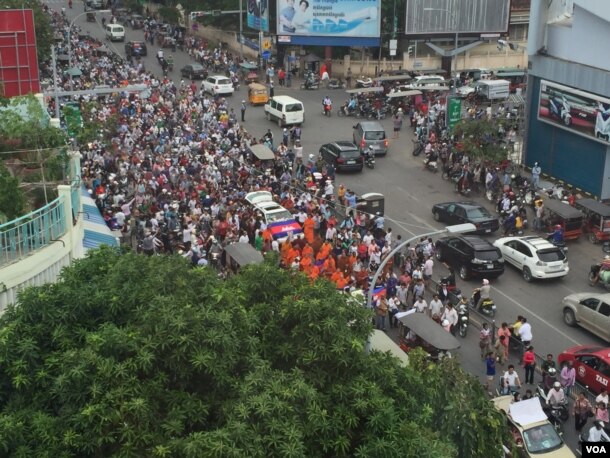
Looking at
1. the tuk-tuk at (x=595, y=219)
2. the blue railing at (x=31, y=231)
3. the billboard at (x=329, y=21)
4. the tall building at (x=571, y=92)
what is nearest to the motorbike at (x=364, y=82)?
the billboard at (x=329, y=21)

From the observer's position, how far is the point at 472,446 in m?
13.9

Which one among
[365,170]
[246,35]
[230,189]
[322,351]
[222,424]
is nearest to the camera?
[222,424]

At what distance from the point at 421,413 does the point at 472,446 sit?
88.9 inches

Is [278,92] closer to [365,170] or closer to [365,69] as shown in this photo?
[365,69]

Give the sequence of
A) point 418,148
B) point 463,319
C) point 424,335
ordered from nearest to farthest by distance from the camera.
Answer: point 424,335, point 463,319, point 418,148

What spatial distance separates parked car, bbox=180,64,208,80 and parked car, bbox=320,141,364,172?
21398 mm

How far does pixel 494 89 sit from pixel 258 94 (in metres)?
13.1

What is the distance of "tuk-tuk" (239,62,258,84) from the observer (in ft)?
183

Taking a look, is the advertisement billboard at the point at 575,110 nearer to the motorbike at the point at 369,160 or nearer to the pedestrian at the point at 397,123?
the motorbike at the point at 369,160

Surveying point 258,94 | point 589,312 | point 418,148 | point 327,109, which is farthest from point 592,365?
point 258,94

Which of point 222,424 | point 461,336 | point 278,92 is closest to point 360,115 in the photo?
point 278,92

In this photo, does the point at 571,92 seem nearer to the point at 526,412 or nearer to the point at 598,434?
the point at 526,412

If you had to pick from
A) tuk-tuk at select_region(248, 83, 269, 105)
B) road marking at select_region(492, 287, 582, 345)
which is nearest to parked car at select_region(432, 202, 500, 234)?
road marking at select_region(492, 287, 582, 345)

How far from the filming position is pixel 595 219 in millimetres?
29641
